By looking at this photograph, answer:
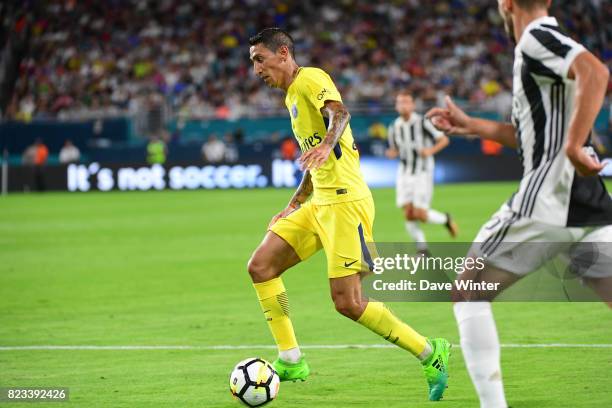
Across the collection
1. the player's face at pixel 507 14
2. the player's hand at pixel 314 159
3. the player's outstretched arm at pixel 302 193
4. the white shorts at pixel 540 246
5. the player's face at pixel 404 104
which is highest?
the player's face at pixel 404 104

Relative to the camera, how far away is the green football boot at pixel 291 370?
7254mm

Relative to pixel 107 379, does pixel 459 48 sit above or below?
above

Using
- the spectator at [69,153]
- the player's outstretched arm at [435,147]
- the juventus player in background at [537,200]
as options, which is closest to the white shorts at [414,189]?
the player's outstretched arm at [435,147]

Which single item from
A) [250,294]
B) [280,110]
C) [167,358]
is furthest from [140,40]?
[167,358]

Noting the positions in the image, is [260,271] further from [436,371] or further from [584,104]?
[584,104]

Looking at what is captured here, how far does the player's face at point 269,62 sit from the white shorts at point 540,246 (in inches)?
97.0

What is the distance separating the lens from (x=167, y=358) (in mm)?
8414

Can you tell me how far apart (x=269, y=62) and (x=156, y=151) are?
26.4 metres

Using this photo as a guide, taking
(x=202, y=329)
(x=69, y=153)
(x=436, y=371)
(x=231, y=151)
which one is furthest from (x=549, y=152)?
(x=69, y=153)

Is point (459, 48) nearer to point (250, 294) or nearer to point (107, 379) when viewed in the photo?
point (250, 294)

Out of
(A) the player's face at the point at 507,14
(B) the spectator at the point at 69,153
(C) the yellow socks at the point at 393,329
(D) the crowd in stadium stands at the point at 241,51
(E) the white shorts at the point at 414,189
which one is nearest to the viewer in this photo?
(A) the player's face at the point at 507,14

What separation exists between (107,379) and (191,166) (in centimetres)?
2587

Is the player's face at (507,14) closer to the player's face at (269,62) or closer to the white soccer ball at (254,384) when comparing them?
the player's face at (269,62)

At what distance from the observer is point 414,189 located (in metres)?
16.3
